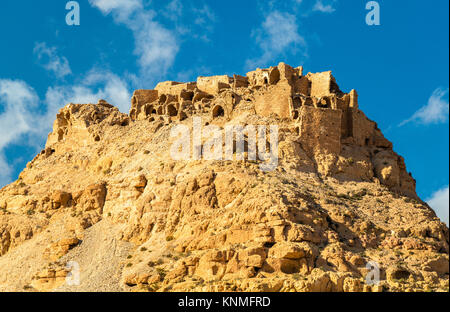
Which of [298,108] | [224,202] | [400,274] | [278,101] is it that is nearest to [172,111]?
[278,101]

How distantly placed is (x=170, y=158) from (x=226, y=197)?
8.85 metres

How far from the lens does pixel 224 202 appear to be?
55.0m

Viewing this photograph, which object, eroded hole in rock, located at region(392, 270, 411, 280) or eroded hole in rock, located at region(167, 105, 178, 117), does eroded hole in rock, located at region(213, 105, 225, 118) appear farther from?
eroded hole in rock, located at region(392, 270, 411, 280)

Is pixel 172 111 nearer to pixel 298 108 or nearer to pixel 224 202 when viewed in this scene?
pixel 298 108

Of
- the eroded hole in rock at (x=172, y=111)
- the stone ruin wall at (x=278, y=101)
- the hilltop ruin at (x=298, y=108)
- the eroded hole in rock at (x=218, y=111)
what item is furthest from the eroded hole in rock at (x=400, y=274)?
the eroded hole in rock at (x=172, y=111)

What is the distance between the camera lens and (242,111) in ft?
218

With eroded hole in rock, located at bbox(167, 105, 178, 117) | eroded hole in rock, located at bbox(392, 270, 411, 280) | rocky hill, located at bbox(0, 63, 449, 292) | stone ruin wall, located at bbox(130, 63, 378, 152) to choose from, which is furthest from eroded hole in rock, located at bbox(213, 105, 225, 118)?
eroded hole in rock, located at bbox(392, 270, 411, 280)

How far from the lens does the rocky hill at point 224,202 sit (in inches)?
1940

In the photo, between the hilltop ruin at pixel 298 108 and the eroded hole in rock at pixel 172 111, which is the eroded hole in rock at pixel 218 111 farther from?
the eroded hole in rock at pixel 172 111

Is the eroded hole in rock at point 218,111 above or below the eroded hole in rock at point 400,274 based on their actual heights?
above

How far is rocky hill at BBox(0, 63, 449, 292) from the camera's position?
49.3 metres

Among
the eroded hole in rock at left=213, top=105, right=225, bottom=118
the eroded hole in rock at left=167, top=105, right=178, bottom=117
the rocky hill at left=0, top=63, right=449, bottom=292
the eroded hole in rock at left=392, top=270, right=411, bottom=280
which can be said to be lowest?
the eroded hole in rock at left=392, top=270, right=411, bottom=280
